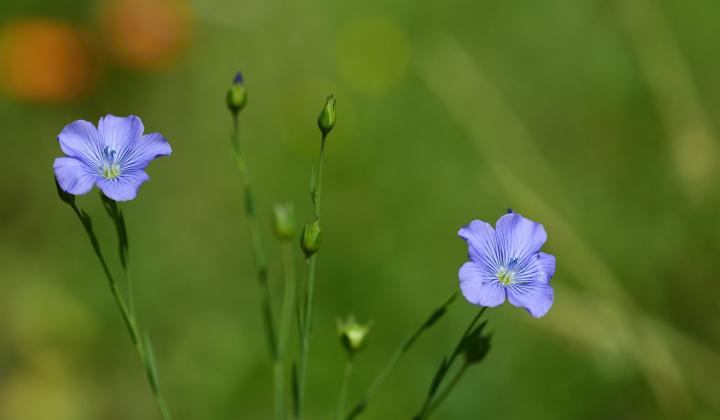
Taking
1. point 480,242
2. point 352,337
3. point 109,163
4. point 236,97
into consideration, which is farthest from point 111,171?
point 480,242

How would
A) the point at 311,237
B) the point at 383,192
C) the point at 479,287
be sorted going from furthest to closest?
the point at 383,192, the point at 311,237, the point at 479,287

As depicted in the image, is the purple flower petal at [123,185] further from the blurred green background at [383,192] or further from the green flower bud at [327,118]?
the blurred green background at [383,192]

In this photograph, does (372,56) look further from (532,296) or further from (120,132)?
(532,296)

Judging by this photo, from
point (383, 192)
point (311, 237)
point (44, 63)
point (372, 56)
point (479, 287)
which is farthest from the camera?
point (372, 56)

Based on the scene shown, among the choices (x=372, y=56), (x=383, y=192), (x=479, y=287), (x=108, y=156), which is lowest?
(x=479, y=287)

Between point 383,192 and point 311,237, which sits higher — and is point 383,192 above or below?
above

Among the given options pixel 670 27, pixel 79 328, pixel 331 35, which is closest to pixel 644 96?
pixel 670 27
